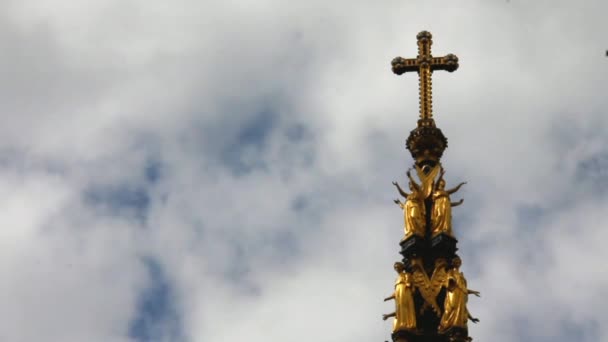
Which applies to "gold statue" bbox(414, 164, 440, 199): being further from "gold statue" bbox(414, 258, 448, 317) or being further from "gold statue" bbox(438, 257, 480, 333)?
"gold statue" bbox(438, 257, 480, 333)

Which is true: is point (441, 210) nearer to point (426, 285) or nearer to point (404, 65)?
point (426, 285)

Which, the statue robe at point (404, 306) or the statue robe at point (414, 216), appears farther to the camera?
the statue robe at point (414, 216)

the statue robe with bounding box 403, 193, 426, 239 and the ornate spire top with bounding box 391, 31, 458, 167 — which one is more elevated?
A: the ornate spire top with bounding box 391, 31, 458, 167

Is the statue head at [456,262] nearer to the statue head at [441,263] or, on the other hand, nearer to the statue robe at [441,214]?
the statue head at [441,263]

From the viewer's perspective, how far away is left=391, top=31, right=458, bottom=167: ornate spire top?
2459 inches

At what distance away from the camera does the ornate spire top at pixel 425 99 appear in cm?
6247

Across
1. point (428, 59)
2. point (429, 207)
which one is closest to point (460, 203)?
point (429, 207)

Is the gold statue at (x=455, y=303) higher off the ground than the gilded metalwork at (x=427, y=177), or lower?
lower

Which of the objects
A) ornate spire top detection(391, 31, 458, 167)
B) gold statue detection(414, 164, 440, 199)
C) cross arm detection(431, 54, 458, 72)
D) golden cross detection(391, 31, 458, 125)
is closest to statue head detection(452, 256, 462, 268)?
gold statue detection(414, 164, 440, 199)

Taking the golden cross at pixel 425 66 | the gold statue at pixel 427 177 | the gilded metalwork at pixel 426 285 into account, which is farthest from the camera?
the golden cross at pixel 425 66

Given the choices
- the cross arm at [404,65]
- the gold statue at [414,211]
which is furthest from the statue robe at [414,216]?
the cross arm at [404,65]

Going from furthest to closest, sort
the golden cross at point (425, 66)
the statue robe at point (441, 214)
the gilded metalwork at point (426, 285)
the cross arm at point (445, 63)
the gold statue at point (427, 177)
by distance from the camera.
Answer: the cross arm at point (445, 63), the golden cross at point (425, 66), the gold statue at point (427, 177), the statue robe at point (441, 214), the gilded metalwork at point (426, 285)

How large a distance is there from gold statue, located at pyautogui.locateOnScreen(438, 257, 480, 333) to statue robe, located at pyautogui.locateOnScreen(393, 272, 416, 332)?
0.86 m

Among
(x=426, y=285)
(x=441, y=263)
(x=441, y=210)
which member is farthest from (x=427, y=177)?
(x=426, y=285)
